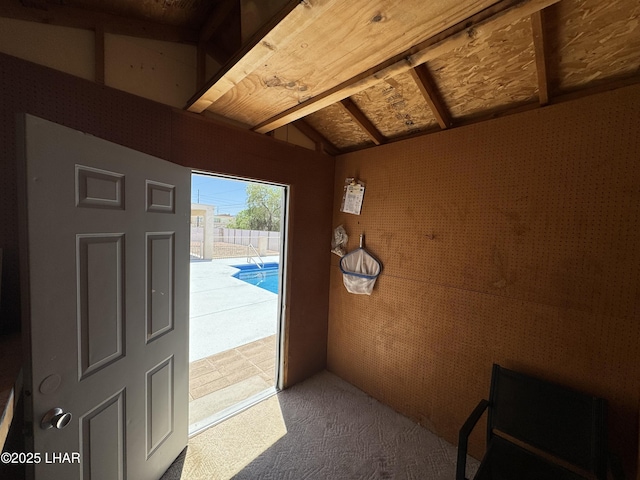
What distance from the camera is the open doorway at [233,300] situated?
2.27m

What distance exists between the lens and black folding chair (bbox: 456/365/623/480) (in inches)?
48.5

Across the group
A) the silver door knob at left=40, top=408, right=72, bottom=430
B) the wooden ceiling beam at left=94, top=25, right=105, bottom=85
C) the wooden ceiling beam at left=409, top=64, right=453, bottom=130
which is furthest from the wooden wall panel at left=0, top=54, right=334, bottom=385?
the wooden ceiling beam at left=409, top=64, right=453, bottom=130

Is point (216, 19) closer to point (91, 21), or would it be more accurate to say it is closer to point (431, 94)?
point (91, 21)

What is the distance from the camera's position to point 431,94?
1576 millimetres

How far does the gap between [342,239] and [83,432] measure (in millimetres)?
2006

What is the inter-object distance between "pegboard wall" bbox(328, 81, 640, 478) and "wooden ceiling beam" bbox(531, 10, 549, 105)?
0.13 m

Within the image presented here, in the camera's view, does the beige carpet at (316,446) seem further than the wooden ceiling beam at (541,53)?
Yes

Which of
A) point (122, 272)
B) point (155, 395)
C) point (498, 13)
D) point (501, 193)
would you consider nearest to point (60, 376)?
point (122, 272)

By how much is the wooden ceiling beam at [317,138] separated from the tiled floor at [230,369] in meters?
2.37

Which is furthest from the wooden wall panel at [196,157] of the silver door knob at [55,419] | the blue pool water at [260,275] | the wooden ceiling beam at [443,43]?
the blue pool water at [260,275]

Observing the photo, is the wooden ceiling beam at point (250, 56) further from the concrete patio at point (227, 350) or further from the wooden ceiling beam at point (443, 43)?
the concrete patio at point (227, 350)

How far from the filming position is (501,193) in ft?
5.18

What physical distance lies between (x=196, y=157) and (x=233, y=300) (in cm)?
411

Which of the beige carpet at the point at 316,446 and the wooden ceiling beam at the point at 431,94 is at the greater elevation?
the wooden ceiling beam at the point at 431,94
